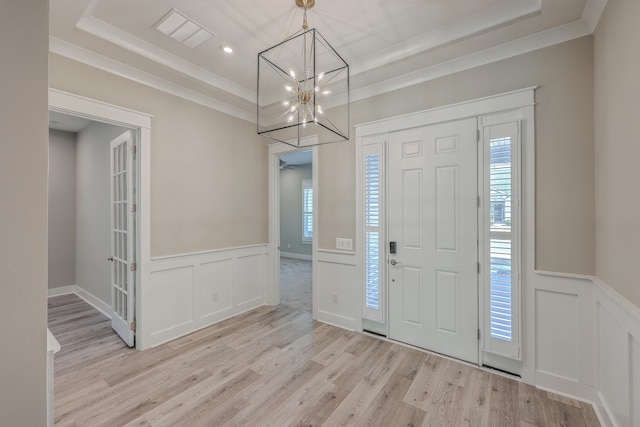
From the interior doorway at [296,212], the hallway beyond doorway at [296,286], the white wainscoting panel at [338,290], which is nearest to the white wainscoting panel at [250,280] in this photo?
the hallway beyond doorway at [296,286]

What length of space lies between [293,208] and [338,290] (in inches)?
220

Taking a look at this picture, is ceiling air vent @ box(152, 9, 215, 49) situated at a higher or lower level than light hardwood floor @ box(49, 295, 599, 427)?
higher

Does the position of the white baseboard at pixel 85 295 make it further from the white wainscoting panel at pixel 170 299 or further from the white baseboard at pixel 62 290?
the white wainscoting panel at pixel 170 299

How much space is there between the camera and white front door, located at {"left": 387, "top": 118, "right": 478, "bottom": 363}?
2609 millimetres

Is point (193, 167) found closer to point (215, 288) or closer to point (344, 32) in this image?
point (215, 288)

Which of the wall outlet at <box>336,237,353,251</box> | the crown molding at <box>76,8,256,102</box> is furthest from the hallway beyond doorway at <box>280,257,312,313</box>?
the crown molding at <box>76,8,256,102</box>

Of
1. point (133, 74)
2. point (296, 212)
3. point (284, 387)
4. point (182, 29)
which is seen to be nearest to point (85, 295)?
point (133, 74)

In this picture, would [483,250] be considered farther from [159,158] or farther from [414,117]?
[159,158]

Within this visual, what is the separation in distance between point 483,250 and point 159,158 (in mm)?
3448

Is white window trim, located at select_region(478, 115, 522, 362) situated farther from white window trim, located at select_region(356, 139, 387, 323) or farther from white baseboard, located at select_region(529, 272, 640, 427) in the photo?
white window trim, located at select_region(356, 139, 387, 323)

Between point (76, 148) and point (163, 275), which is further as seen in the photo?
point (76, 148)

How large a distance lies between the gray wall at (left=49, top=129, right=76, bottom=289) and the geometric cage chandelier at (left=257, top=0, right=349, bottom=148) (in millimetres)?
3697

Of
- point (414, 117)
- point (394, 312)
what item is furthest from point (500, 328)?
point (414, 117)

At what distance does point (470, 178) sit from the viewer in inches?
102
